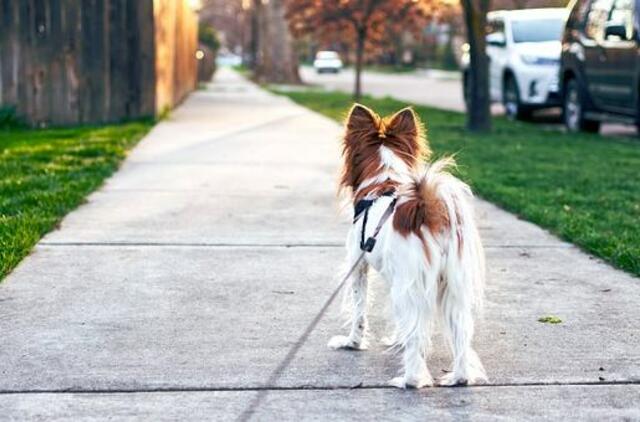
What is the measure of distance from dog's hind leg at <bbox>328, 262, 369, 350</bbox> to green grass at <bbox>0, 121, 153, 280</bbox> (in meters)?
2.25

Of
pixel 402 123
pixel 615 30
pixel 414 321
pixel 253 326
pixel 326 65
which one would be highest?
pixel 615 30

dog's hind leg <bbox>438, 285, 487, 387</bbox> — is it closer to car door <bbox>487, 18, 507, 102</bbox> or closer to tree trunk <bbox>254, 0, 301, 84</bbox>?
car door <bbox>487, 18, 507, 102</bbox>

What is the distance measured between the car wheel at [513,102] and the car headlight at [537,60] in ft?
1.38

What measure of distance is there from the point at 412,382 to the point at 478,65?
11.9 m

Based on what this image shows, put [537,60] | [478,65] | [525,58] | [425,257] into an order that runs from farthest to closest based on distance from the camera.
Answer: [525,58] → [537,60] → [478,65] → [425,257]

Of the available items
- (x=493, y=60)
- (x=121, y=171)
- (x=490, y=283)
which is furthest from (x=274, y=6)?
(x=490, y=283)

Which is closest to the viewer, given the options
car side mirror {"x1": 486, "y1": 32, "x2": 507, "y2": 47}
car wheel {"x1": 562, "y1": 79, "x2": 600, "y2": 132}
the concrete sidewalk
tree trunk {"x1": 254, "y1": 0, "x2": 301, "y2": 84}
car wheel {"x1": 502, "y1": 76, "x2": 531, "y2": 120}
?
the concrete sidewalk

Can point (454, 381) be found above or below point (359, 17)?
below

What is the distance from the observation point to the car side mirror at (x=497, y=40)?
19.1 meters

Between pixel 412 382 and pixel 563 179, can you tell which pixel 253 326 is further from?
pixel 563 179

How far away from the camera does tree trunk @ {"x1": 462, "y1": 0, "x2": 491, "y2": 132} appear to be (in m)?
15.5

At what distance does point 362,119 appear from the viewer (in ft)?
14.7

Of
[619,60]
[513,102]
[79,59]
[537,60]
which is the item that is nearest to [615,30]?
[619,60]

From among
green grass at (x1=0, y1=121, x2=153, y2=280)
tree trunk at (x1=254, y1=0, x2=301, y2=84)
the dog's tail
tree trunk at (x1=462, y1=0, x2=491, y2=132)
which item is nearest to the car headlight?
tree trunk at (x1=462, y1=0, x2=491, y2=132)
